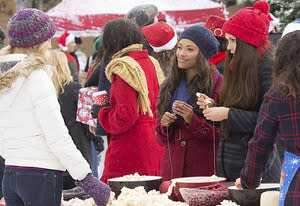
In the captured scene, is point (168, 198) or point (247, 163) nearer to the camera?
point (247, 163)

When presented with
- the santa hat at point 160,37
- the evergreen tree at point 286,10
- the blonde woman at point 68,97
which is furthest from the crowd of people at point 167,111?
the evergreen tree at point 286,10

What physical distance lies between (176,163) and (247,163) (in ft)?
4.02

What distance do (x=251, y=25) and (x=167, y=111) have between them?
820 millimetres

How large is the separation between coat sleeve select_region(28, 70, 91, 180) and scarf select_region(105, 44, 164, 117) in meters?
1.26

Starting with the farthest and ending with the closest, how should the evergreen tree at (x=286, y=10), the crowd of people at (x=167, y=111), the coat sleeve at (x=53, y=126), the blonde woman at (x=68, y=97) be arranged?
the evergreen tree at (x=286, y=10) < the blonde woman at (x=68, y=97) < the coat sleeve at (x=53, y=126) < the crowd of people at (x=167, y=111)

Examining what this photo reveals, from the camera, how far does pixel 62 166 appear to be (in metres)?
2.81

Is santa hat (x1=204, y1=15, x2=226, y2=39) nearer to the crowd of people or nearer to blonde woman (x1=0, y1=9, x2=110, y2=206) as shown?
the crowd of people

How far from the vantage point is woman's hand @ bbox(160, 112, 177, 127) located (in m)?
3.45

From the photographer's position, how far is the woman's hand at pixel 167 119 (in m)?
3.45

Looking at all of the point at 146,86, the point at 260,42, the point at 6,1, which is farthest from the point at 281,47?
the point at 6,1

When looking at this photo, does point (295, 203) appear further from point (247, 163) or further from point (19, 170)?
point (19, 170)

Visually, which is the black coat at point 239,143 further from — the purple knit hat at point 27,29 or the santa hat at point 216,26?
the santa hat at point 216,26

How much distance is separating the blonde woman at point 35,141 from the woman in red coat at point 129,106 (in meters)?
1.23

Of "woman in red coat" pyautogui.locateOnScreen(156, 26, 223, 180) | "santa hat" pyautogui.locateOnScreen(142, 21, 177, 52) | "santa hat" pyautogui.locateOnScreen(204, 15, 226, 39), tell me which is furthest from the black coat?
"santa hat" pyautogui.locateOnScreen(142, 21, 177, 52)
